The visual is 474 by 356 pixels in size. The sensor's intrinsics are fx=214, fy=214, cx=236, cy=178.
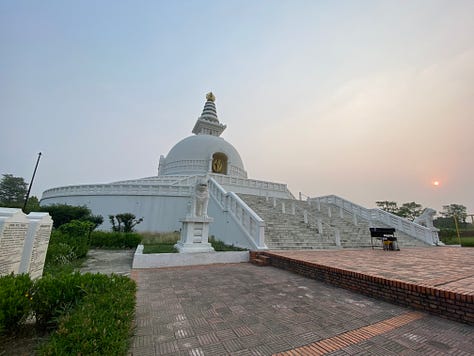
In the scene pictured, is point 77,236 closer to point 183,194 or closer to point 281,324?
point 183,194

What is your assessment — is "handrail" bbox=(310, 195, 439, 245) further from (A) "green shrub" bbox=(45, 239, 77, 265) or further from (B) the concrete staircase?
(A) "green shrub" bbox=(45, 239, 77, 265)

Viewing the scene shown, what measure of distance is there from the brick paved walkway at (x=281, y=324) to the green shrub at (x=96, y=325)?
431 millimetres

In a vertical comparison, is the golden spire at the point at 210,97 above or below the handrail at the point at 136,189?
above

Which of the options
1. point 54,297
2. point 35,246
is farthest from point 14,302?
point 35,246

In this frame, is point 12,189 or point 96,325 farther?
point 12,189

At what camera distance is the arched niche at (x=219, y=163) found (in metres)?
30.7

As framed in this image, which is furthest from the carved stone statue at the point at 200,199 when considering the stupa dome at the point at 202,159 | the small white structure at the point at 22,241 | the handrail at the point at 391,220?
the stupa dome at the point at 202,159

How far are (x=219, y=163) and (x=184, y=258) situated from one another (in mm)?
23838

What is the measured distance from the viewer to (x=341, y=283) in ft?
17.0

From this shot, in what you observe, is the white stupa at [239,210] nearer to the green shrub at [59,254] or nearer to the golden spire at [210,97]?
the green shrub at [59,254]

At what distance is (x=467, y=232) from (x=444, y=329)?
30.8m

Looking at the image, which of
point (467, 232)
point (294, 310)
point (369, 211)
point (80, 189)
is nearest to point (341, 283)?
point (294, 310)

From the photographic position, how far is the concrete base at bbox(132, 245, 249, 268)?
7434mm

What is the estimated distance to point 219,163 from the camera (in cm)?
3120
